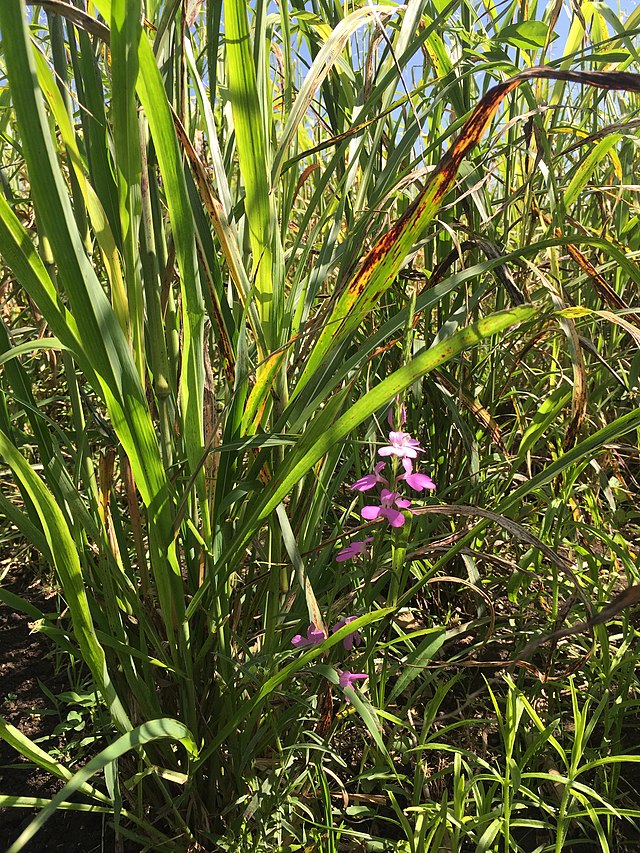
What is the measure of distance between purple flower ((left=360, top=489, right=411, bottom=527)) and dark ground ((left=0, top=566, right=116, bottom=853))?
16.3 inches

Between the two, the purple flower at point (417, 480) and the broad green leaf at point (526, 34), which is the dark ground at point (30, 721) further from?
the broad green leaf at point (526, 34)

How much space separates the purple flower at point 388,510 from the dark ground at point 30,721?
41 cm

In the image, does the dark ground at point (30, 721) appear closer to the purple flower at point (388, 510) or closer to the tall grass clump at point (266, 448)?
the tall grass clump at point (266, 448)

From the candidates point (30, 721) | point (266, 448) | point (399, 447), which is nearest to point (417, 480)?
point (399, 447)

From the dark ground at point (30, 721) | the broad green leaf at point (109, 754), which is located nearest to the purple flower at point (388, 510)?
the broad green leaf at point (109, 754)

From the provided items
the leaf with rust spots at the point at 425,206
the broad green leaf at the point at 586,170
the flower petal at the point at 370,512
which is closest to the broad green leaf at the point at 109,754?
the flower petal at the point at 370,512

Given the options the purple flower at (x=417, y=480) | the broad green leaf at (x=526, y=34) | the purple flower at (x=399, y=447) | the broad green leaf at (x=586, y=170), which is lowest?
the purple flower at (x=417, y=480)

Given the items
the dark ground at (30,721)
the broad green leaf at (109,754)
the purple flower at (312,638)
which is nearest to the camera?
the broad green leaf at (109,754)

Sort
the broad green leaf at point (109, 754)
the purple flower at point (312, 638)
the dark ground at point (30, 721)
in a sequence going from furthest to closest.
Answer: the dark ground at point (30, 721)
the purple flower at point (312, 638)
the broad green leaf at point (109, 754)

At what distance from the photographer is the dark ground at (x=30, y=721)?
87cm

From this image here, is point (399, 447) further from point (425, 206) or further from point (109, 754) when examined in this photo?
point (109, 754)

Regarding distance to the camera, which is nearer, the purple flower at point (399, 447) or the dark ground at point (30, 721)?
the purple flower at point (399, 447)

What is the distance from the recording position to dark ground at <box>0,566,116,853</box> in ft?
2.85

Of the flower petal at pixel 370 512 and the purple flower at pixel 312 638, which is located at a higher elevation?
the flower petal at pixel 370 512
